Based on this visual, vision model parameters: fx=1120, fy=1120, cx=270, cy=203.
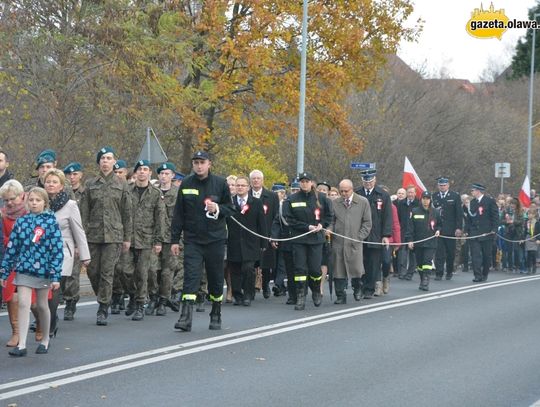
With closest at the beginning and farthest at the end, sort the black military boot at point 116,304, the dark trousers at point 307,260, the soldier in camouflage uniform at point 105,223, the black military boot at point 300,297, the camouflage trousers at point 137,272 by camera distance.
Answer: the soldier in camouflage uniform at point 105,223 → the camouflage trousers at point 137,272 → the black military boot at point 116,304 → the black military boot at point 300,297 → the dark trousers at point 307,260

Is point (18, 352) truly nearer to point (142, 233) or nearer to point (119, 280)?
point (119, 280)

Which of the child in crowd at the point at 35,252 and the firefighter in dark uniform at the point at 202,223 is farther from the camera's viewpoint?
the firefighter in dark uniform at the point at 202,223

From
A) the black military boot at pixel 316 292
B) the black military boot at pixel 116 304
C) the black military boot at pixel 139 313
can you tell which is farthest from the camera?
the black military boot at pixel 316 292

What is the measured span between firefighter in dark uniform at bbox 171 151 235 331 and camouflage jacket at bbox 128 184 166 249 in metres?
1.18

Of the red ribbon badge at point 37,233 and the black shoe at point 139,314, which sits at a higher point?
the red ribbon badge at point 37,233

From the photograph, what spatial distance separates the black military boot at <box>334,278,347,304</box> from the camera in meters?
16.1

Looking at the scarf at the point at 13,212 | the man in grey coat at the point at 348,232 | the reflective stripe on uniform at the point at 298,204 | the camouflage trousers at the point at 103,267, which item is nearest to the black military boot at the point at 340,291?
the man in grey coat at the point at 348,232

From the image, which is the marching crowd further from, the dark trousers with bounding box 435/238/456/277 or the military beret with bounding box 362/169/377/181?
the dark trousers with bounding box 435/238/456/277

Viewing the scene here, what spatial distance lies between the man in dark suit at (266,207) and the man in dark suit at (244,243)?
0.17m

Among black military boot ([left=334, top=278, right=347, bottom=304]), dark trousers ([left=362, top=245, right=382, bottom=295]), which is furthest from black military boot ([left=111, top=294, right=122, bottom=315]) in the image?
dark trousers ([left=362, top=245, right=382, bottom=295])

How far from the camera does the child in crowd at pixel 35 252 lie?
10.1m

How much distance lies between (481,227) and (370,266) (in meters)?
6.91

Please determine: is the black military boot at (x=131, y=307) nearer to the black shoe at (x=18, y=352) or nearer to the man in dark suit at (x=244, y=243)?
the man in dark suit at (x=244, y=243)

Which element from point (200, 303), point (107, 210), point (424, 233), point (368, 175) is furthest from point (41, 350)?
point (424, 233)
